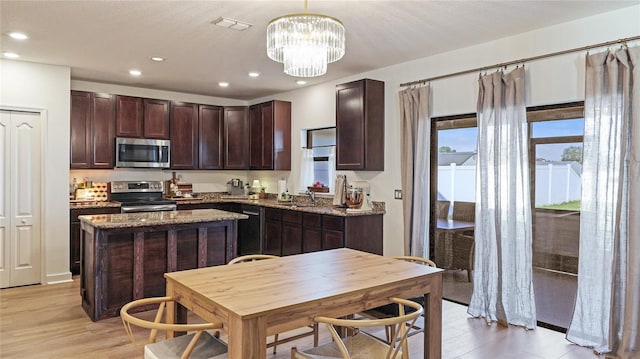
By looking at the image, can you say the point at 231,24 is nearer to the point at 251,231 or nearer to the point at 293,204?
the point at 293,204

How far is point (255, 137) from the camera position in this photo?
682 cm

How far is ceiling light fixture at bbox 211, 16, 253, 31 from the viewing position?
11.4ft

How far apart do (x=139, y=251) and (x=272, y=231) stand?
2.20m

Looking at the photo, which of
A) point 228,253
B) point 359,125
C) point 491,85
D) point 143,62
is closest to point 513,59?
point 491,85

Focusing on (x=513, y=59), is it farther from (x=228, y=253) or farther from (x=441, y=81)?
(x=228, y=253)

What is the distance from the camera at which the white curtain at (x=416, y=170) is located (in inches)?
176

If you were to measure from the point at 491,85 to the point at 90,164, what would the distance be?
502 cm

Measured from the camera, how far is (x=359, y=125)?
4.94 metres

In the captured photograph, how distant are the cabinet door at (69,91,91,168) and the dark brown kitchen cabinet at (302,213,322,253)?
9.96ft

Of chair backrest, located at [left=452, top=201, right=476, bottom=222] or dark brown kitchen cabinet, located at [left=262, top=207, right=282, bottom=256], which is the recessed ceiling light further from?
chair backrest, located at [left=452, top=201, right=476, bottom=222]

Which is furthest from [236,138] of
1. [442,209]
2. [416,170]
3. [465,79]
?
[465,79]

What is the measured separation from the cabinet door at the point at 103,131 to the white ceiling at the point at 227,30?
0.56m

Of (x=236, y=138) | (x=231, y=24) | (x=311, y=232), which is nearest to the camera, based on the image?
(x=231, y=24)

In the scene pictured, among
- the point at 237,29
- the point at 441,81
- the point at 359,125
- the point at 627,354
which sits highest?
the point at 237,29
